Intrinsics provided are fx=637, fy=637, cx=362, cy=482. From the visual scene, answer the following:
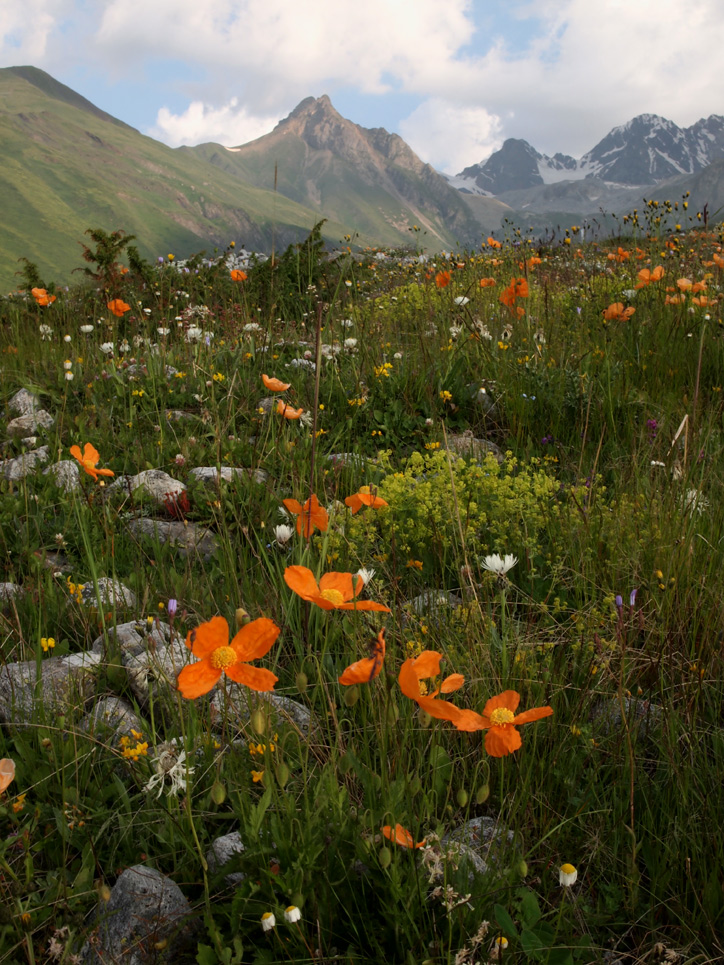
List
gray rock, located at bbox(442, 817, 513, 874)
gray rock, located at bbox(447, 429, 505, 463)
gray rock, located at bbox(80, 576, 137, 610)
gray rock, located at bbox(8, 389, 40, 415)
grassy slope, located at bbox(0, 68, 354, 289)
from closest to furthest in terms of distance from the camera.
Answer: gray rock, located at bbox(442, 817, 513, 874) < gray rock, located at bbox(80, 576, 137, 610) < gray rock, located at bbox(447, 429, 505, 463) < gray rock, located at bbox(8, 389, 40, 415) < grassy slope, located at bbox(0, 68, 354, 289)

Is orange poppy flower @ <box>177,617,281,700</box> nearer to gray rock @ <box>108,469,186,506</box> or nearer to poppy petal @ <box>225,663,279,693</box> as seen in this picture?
poppy petal @ <box>225,663,279,693</box>

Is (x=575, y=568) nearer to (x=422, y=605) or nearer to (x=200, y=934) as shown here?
(x=422, y=605)

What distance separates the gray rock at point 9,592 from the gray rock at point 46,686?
409 millimetres

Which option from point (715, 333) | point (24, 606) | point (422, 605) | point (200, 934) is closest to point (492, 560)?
point (422, 605)

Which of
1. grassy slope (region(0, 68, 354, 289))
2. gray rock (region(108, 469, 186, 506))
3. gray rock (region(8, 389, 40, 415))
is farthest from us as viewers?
grassy slope (region(0, 68, 354, 289))

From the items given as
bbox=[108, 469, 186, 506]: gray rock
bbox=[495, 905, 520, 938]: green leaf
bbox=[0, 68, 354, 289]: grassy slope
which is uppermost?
bbox=[0, 68, 354, 289]: grassy slope

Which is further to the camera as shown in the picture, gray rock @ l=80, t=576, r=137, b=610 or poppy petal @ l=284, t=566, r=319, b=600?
gray rock @ l=80, t=576, r=137, b=610

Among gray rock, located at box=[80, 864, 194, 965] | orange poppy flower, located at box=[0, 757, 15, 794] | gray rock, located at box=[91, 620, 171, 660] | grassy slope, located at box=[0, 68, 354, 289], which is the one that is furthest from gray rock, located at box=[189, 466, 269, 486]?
grassy slope, located at box=[0, 68, 354, 289]

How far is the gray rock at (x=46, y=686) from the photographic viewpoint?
5.49ft

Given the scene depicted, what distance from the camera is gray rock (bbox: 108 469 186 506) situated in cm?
308

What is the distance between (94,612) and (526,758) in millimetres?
1471

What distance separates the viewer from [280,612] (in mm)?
2016

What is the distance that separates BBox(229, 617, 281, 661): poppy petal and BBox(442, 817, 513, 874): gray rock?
504 millimetres

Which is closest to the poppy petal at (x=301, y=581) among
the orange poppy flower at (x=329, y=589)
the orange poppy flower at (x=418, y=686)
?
the orange poppy flower at (x=329, y=589)
